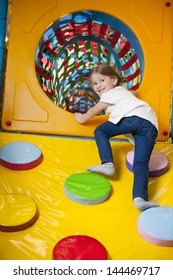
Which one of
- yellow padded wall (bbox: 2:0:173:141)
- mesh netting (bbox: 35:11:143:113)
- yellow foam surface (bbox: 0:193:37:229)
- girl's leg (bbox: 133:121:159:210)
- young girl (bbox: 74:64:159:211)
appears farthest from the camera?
mesh netting (bbox: 35:11:143:113)

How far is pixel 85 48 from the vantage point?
2.41 meters

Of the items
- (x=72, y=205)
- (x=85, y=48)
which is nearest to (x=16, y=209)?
(x=72, y=205)

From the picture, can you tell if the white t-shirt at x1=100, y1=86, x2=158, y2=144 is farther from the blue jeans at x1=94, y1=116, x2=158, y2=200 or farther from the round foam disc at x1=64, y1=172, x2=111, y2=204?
the round foam disc at x1=64, y1=172, x2=111, y2=204

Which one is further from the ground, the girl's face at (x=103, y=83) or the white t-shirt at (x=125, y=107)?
the girl's face at (x=103, y=83)

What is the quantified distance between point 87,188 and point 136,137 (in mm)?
315

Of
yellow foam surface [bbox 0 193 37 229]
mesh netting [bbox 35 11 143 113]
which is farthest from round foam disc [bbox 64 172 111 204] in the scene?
mesh netting [bbox 35 11 143 113]

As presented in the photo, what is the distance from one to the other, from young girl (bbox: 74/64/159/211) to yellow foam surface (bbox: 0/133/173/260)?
0.08 metres

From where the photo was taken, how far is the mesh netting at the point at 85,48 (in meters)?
1.89

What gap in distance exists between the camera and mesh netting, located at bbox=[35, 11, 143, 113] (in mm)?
1889

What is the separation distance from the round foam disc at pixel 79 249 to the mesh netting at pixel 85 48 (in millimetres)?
1098

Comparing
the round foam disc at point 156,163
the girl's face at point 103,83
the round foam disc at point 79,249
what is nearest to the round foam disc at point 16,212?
the round foam disc at point 79,249

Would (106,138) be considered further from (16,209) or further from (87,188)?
(16,209)

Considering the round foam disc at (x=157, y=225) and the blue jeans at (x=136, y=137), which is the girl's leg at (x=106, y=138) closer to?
the blue jeans at (x=136, y=137)
